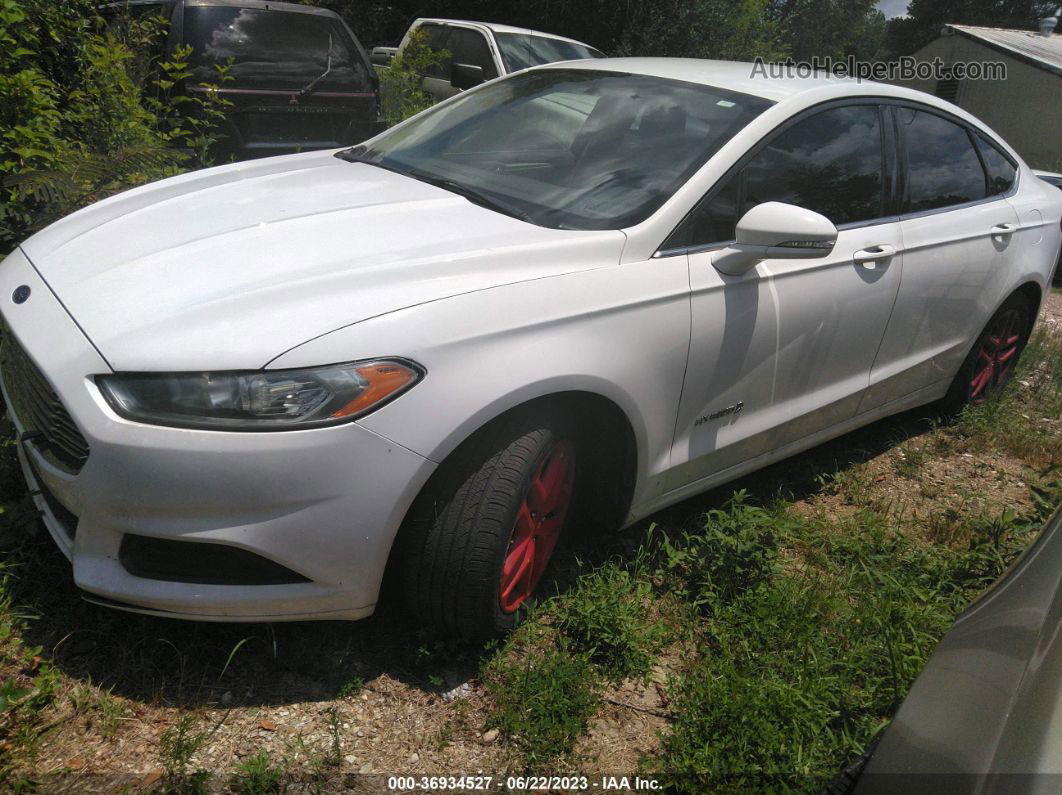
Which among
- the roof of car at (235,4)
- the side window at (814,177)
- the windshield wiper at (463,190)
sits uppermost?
the roof of car at (235,4)

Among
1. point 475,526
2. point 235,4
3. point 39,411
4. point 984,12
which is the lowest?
point 475,526

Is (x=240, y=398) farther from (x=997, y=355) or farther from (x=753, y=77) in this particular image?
(x=997, y=355)

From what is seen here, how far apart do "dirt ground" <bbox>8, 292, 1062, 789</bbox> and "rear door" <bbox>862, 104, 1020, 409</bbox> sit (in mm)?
1783

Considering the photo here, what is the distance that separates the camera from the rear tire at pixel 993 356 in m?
4.11

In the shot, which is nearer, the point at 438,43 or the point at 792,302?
the point at 792,302

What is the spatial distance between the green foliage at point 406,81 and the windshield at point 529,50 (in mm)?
1622

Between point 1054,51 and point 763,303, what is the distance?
2283 cm

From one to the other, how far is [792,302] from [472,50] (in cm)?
789

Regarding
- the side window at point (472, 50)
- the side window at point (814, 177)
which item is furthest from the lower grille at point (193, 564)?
the side window at point (472, 50)

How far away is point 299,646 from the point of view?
242 cm

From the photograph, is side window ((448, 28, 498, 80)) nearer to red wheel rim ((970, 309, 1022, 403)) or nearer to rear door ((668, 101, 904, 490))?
red wheel rim ((970, 309, 1022, 403))

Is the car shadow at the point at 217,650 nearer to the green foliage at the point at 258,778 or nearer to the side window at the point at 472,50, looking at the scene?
the green foliage at the point at 258,778

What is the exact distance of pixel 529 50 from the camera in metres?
9.80

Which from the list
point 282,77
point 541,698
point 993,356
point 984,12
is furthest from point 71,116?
point 984,12
